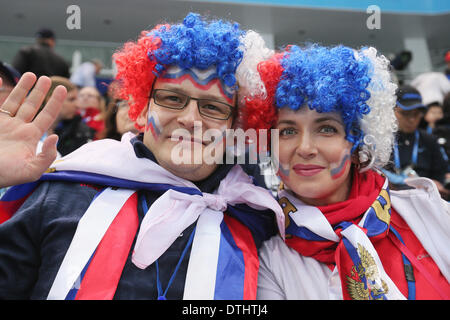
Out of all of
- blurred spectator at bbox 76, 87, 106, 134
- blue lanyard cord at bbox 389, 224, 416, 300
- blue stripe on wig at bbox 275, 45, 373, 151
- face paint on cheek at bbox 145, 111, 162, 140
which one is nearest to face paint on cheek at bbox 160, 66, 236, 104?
face paint on cheek at bbox 145, 111, 162, 140

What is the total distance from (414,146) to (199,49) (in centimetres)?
304

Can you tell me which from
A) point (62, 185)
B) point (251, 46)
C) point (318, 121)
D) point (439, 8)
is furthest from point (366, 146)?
point (439, 8)

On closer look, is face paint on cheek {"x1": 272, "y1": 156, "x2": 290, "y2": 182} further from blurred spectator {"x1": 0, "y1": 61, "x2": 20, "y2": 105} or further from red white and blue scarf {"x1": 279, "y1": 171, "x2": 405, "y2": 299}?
blurred spectator {"x1": 0, "y1": 61, "x2": 20, "y2": 105}

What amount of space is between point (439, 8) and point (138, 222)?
10.1 metres

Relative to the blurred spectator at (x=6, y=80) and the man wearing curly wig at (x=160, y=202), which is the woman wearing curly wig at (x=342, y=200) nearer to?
the man wearing curly wig at (x=160, y=202)

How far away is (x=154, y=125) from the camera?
→ 1.59m

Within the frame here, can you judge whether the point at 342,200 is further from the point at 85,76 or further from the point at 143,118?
the point at 85,76

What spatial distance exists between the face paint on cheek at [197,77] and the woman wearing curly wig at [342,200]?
27 centimetres

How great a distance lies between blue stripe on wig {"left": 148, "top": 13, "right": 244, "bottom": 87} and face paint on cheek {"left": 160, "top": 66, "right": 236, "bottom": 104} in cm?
2

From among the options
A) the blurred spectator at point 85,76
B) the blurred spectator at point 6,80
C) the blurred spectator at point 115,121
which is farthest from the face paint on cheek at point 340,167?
the blurred spectator at point 85,76

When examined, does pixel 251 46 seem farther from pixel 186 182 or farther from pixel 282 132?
pixel 186 182

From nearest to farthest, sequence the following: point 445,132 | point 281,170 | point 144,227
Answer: point 144,227 < point 281,170 < point 445,132

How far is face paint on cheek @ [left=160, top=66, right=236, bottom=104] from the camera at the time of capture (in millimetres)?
1571

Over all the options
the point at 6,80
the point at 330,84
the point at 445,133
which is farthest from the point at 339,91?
the point at 445,133
